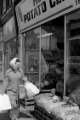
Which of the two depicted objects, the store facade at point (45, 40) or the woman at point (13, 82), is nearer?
the woman at point (13, 82)

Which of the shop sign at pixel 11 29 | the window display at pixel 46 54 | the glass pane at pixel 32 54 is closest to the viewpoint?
the window display at pixel 46 54

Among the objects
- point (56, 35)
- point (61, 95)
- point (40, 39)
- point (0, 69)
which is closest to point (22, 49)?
point (40, 39)

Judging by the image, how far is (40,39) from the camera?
10.0 m

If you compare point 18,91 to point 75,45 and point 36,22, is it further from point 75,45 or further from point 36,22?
point 36,22

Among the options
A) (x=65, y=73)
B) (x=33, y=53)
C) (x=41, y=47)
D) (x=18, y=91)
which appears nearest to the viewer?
(x=18, y=91)

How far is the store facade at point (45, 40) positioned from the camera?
7.91m

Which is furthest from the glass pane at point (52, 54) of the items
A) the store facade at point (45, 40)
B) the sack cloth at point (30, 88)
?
the sack cloth at point (30, 88)

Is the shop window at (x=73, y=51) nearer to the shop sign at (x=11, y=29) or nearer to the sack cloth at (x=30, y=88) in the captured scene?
the sack cloth at (x=30, y=88)

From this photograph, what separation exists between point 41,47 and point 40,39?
0.96 ft

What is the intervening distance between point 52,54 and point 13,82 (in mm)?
2286

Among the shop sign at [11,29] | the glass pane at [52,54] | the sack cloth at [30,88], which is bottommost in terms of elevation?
the sack cloth at [30,88]

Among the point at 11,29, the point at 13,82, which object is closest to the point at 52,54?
the point at 13,82

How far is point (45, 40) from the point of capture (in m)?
9.52

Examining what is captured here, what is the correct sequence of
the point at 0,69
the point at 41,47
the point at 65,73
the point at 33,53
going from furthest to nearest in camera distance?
the point at 0,69, the point at 33,53, the point at 41,47, the point at 65,73
